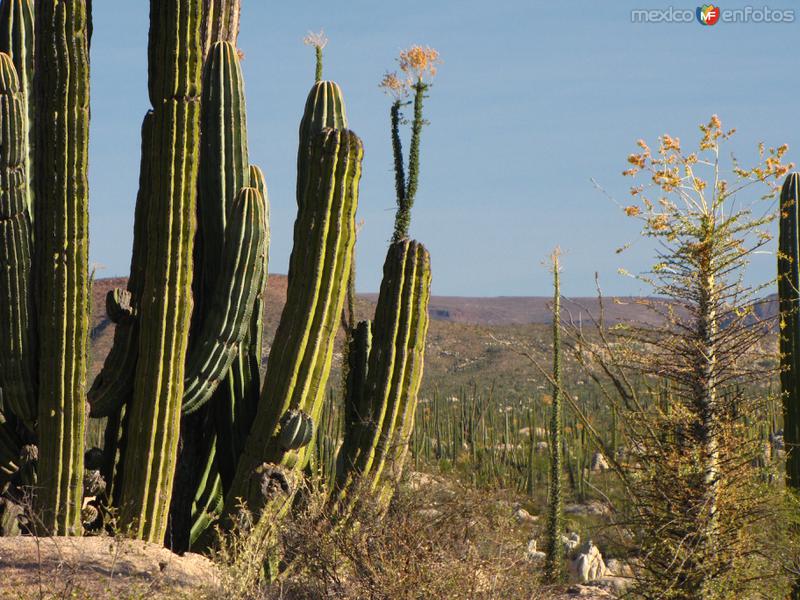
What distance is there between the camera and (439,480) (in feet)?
37.7

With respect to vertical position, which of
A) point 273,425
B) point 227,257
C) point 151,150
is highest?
point 151,150

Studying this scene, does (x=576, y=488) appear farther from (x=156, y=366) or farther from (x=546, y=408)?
(x=156, y=366)

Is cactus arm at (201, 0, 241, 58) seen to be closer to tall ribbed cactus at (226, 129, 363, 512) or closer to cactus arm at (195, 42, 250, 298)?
cactus arm at (195, 42, 250, 298)

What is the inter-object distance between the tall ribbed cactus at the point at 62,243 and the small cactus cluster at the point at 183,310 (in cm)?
1

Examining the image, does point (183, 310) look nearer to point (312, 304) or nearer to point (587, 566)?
point (312, 304)

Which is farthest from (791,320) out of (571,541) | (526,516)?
(526,516)

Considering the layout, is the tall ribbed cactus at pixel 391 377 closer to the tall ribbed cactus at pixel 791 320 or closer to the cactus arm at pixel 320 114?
the cactus arm at pixel 320 114

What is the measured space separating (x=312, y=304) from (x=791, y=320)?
235 inches

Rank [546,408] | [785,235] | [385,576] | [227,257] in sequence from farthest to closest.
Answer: [546,408]
[785,235]
[227,257]
[385,576]

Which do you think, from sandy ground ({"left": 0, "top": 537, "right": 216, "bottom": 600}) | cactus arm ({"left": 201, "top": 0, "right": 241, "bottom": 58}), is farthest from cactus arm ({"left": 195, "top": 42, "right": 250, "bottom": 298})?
sandy ground ({"left": 0, "top": 537, "right": 216, "bottom": 600})

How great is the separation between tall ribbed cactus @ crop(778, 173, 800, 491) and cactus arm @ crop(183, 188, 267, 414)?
5.94 m

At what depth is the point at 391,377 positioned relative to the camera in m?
9.77

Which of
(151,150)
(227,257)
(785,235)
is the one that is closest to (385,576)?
(227,257)

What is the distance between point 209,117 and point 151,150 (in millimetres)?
1119
